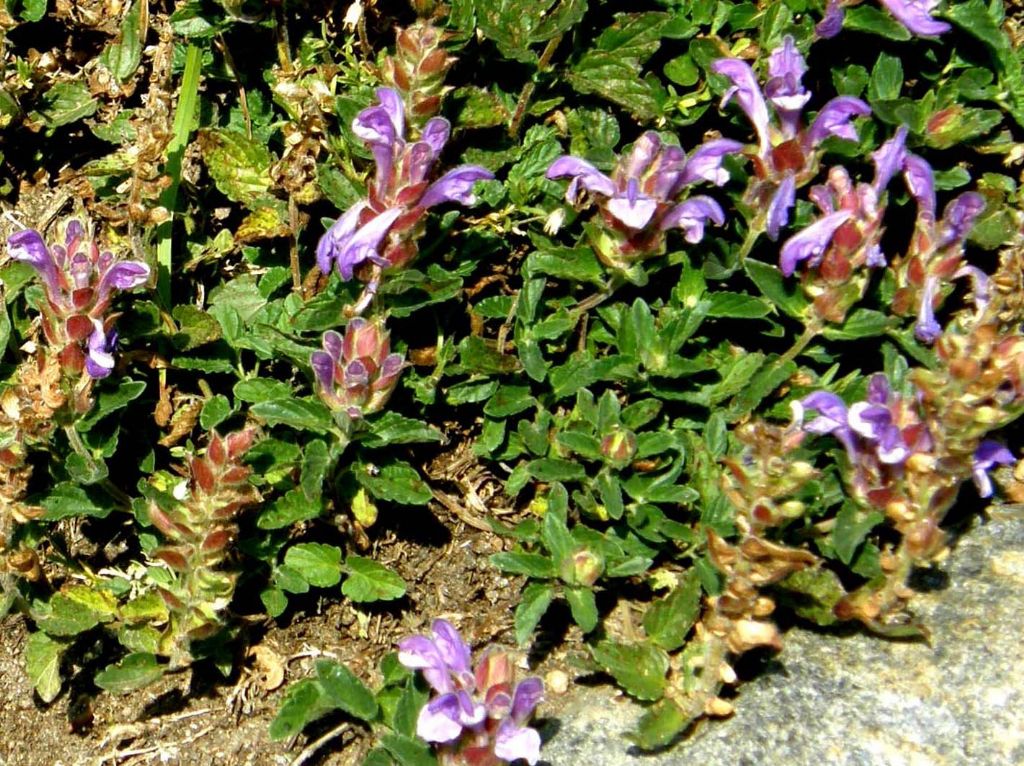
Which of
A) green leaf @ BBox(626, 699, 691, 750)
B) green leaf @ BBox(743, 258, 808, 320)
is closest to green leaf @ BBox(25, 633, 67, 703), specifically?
green leaf @ BBox(626, 699, 691, 750)

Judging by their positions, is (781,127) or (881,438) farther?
(781,127)

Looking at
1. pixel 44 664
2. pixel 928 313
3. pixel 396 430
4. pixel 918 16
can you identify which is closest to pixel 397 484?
pixel 396 430

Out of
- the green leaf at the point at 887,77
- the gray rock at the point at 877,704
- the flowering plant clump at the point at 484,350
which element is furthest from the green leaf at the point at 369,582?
the green leaf at the point at 887,77

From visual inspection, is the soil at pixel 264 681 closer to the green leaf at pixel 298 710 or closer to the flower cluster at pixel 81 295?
the green leaf at pixel 298 710

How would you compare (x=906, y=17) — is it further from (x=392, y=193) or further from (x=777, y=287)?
(x=392, y=193)

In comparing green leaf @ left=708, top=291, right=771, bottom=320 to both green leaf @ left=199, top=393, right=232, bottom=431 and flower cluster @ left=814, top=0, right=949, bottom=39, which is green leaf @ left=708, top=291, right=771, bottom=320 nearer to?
flower cluster @ left=814, top=0, right=949, bottom=39

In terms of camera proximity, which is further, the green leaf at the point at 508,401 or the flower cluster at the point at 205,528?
the green leaf at the point at 508,401

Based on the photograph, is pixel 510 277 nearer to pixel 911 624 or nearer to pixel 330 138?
pixel 330 138
